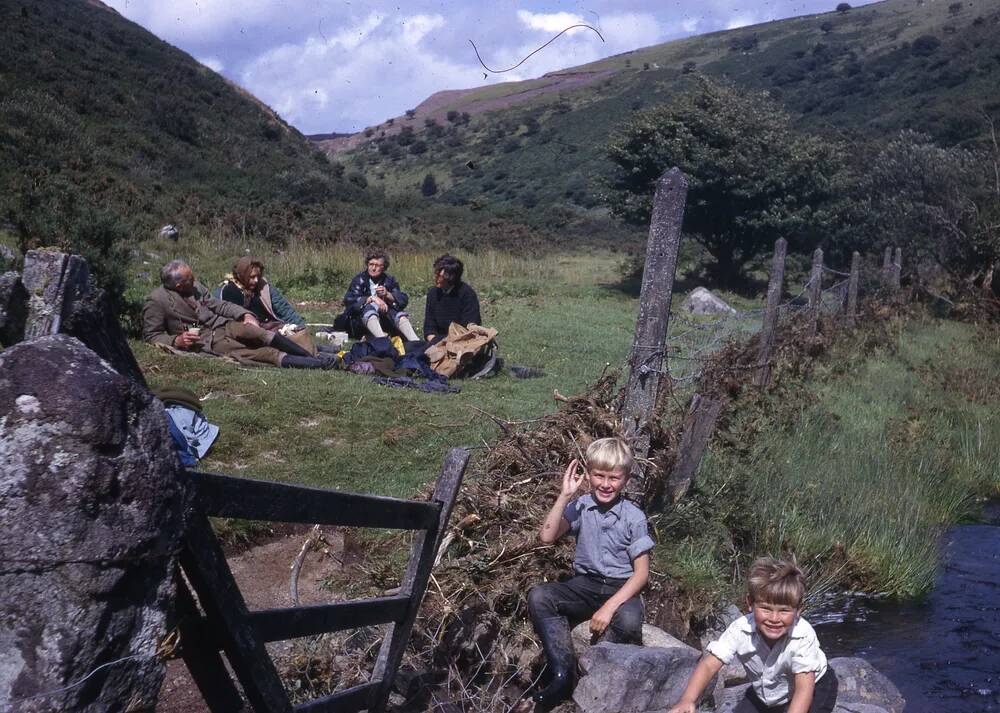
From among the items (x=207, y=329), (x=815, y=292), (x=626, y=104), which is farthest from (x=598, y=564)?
(x=626, y=104)

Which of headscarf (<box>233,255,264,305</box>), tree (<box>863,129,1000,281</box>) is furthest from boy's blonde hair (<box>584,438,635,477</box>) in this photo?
tree (<box>863,129,1000,281</box>)

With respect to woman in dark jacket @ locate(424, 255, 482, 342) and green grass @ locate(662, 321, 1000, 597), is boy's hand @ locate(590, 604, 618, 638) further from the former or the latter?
woman in dark jacket @ locate(424, 255, 482, 342)

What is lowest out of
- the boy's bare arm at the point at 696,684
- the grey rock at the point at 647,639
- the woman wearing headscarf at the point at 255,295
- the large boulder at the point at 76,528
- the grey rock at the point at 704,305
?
the grey rock at the point at 704,305

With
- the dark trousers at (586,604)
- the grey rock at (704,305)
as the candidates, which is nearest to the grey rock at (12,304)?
the dark trousers at (586,604)

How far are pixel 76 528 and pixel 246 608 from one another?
732 mm

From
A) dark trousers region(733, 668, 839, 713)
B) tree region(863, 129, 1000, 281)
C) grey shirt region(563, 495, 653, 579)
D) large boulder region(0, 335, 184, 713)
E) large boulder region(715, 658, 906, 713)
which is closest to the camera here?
large boulder region(0, 335, 184, 713)

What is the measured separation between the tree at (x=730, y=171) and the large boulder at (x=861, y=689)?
2110 centimetres

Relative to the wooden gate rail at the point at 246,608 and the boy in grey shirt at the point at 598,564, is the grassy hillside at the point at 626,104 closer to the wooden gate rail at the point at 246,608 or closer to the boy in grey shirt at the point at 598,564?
the boy in grey shirt at the point at 598,564

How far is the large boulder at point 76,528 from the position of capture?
5.80ft

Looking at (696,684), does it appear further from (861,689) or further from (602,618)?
(861,689)

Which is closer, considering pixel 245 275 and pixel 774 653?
pixel 774 653

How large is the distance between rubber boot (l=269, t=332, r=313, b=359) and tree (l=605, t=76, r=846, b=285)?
17.6 meters

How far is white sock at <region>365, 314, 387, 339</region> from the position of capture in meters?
10.7

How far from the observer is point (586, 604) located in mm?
4742
